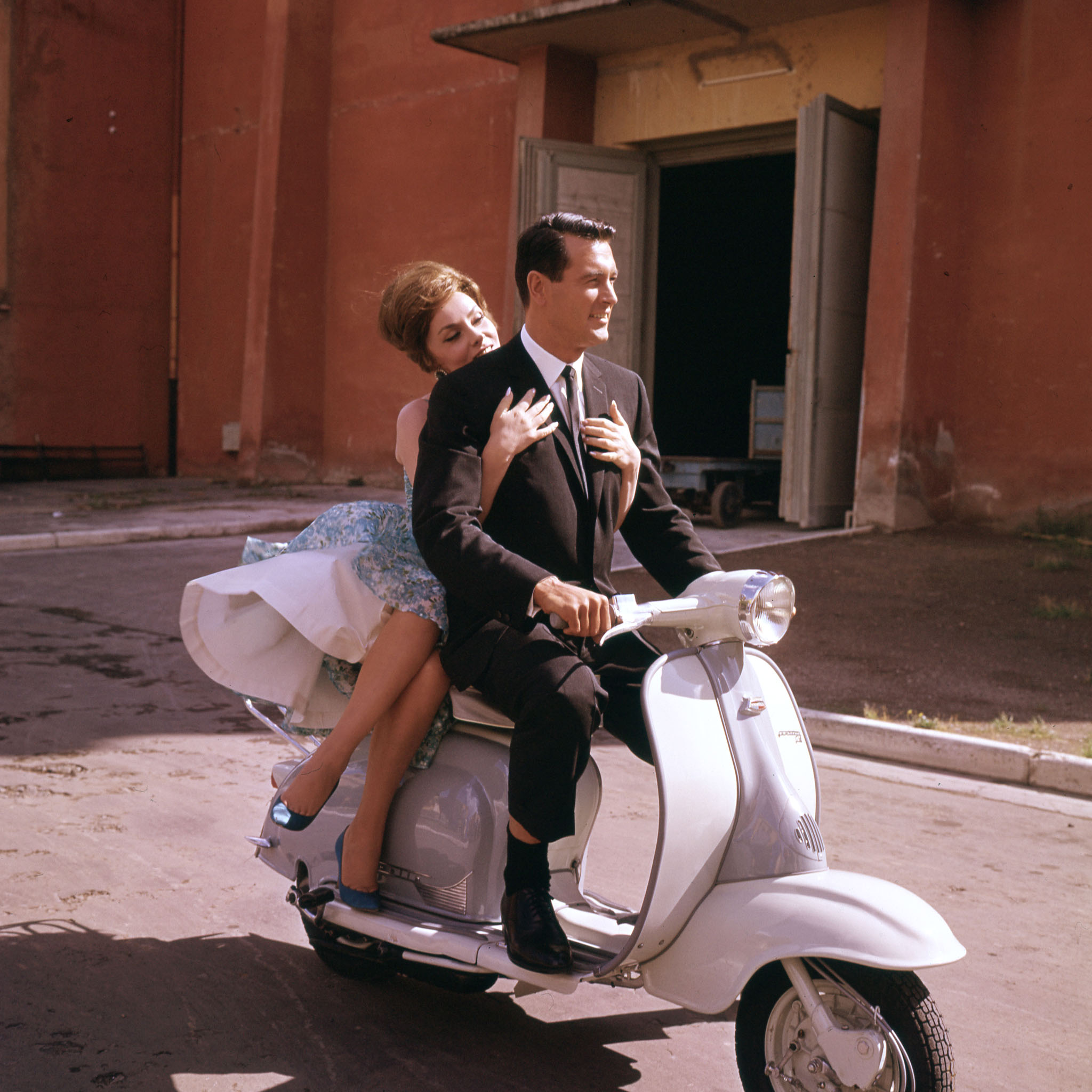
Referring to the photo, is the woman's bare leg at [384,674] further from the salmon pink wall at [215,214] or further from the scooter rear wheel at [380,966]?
the salmon pink wall at [215,214]

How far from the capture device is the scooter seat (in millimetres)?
2732

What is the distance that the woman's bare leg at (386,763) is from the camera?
2.75 metres

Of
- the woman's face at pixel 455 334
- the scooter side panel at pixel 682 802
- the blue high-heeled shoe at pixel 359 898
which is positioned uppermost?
the woman's face at pixel 455 334

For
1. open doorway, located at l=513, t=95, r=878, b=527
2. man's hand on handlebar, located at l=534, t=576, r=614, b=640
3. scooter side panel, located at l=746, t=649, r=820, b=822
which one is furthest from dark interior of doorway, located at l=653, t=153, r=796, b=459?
man's hand on handlebar, located at l=534, t=576, r=614, b=640

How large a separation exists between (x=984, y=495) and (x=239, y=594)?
30.9 ft

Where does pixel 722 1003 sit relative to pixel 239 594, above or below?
below

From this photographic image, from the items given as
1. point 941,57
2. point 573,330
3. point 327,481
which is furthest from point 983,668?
point 327,481

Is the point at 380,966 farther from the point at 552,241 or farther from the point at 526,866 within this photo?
the point at 552,241

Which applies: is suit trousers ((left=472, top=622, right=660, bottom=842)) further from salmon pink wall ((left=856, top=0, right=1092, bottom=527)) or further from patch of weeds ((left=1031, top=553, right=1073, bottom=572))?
salmon pink wall ((left=856, top=0, right=1092, bottom=527))

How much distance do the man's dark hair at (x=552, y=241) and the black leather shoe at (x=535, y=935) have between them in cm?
129

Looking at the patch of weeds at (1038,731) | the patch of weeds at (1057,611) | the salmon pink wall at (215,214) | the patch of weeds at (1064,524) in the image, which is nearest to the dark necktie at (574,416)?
the patch of weeds at (1038,731)

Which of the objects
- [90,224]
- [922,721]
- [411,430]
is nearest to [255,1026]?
[411,430]

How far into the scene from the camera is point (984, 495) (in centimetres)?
1110

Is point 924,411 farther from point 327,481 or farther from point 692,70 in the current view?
point 327,481
